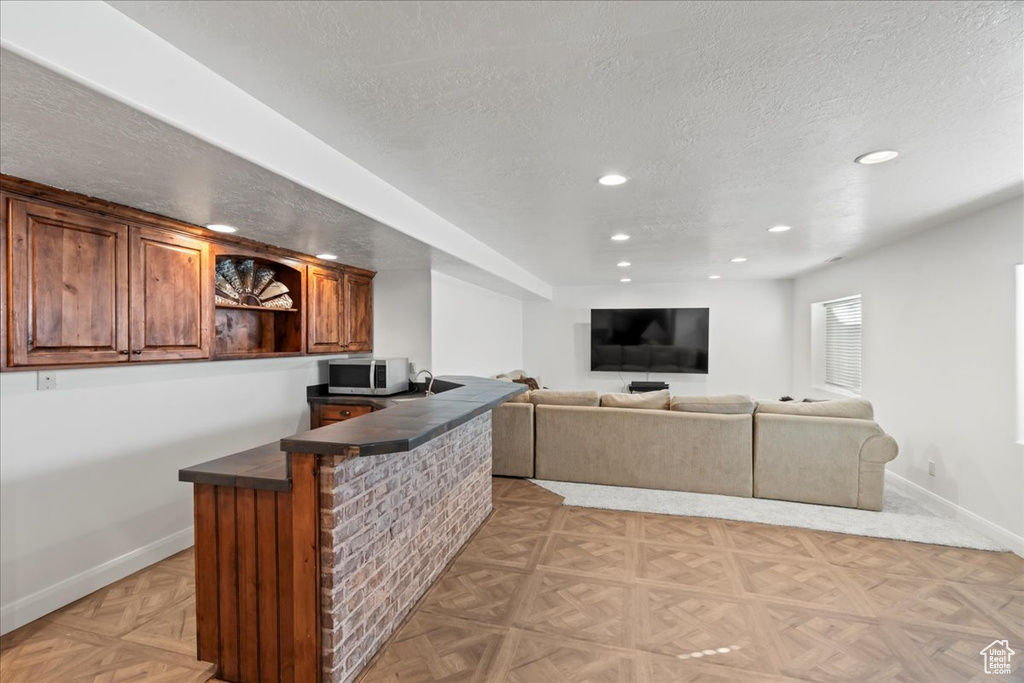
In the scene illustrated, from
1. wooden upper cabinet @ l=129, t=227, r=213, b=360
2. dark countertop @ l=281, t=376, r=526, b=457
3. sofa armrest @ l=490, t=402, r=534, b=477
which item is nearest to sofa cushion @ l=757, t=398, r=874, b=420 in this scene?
sofa armrest @ l=490, t=402, r=534, b=477

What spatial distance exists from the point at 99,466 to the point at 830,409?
5011 mm

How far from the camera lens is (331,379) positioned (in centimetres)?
435

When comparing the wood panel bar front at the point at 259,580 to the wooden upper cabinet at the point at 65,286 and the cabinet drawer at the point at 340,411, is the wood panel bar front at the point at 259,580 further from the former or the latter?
the cabinet drawer at the point at 340,411

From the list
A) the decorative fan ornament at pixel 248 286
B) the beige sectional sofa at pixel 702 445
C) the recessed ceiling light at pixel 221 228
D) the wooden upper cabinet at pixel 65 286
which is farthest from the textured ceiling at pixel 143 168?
the beige sectional sofa at pixel 702 445

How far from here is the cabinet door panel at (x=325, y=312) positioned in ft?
13.2

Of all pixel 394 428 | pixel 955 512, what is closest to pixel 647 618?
pixel 394 428

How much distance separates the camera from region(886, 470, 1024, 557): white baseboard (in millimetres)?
3025

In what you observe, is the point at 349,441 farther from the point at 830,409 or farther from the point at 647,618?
the point at 830,409

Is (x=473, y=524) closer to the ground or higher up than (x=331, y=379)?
closer to the ground

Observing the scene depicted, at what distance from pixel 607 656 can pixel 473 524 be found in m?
1.43

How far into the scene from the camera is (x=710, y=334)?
24.4 feet

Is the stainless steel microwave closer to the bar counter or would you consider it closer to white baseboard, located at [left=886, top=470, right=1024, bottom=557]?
the bar counter

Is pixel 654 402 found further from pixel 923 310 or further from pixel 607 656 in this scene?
pixel 607 656

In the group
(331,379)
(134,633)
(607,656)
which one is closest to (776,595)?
(607,656)
